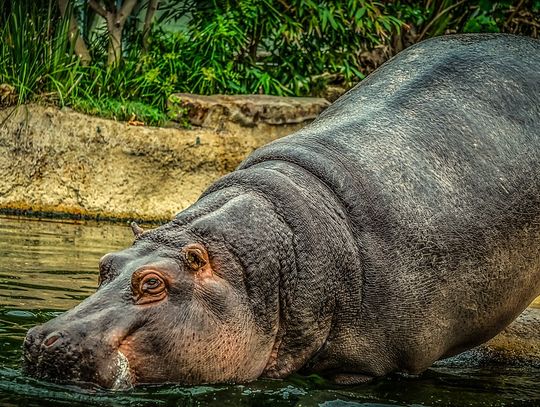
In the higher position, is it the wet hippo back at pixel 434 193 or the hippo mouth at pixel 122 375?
the wet hippo back at pixel 434 193

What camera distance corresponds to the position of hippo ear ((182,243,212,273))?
3.48m

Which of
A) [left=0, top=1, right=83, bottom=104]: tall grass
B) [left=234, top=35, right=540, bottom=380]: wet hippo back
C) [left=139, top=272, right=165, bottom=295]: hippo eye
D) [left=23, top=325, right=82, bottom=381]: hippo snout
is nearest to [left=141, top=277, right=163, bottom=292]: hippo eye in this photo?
[left=139, top=272, right=165, bottom=295]: hippo eye

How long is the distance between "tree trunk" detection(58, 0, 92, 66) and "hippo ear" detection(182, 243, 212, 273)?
8048mm

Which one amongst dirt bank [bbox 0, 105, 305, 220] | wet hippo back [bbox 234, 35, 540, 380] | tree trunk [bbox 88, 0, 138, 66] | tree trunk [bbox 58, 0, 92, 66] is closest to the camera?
wet hippo back [bbox 234, 35, 540, 380]

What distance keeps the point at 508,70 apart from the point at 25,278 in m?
3.00

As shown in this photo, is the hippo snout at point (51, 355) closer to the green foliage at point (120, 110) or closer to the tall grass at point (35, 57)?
the tall grass at point (35, 57)

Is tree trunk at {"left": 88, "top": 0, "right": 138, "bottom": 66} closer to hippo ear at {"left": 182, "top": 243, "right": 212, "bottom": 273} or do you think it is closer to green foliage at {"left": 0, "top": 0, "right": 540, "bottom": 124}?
green foliage at {"left": 0, "top": 0, "right": 540, "bottom": 124}

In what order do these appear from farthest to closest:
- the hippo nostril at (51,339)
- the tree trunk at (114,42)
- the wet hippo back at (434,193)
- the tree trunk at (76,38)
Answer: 1. the tree trunk at (114,42)
2. the tree trunk at (76,38)
3. the wet hippo back at (434,193)
4. the hippo nostril at (51,339)

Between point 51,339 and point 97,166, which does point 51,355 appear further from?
point 97,166

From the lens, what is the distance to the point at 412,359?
400 cm

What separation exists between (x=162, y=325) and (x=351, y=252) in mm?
805

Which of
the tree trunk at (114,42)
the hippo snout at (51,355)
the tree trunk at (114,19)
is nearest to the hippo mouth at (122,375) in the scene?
the hippo snout at (51,355)

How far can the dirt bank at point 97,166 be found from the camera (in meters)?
10.2

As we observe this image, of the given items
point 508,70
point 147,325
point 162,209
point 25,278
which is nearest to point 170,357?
point 147,325
